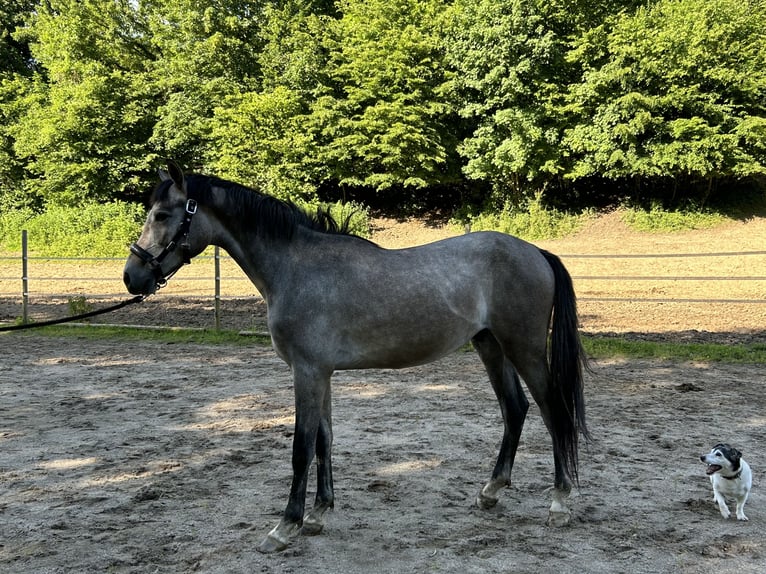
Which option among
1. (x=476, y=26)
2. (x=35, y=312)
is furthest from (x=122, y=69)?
(x=35, y=312)

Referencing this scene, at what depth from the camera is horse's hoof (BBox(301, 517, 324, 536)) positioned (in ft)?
10.0

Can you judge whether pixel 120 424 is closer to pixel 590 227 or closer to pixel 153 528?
pixel 153 528

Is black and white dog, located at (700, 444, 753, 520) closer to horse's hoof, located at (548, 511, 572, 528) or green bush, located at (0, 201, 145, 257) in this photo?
horse's hoof, located at (548, 511, 572, 528)

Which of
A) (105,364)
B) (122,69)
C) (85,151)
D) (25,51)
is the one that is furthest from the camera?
(25,51)

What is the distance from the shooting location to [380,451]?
14.0ft

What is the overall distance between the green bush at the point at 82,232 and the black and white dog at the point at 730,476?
761 inches

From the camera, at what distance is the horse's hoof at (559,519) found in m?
3.08

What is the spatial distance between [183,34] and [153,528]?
94.3 feet

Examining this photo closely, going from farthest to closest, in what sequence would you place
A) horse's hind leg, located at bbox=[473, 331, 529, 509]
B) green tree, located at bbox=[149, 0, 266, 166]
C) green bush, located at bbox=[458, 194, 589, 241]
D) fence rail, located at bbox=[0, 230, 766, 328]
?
green tree, located at bbox=[149, 0, 266, 166]
green bush, located at bbox=[458, 194, 589, 241]
fence rail, located at bbox=[0, 230, 766, 328]
horse's hind leg, located at bbox=[473, 331, 529, 509]

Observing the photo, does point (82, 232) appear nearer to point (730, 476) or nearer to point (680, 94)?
point (680, 94)

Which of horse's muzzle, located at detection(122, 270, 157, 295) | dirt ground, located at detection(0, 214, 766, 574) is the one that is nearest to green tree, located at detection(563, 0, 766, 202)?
dirt ground, located at detection(0, 214, 766, 574)

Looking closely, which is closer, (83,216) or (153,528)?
(153,528)

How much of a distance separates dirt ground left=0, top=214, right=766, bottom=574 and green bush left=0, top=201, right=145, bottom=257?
1364 centimetres

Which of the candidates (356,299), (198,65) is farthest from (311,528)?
(198,65)
